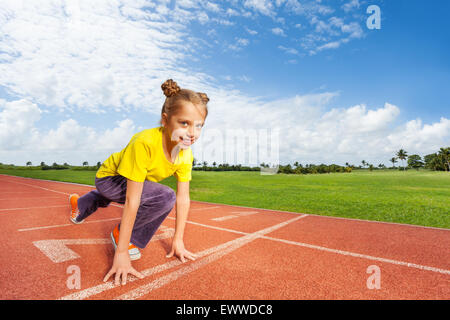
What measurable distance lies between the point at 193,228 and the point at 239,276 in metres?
2.46

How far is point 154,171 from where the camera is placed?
9.97 ft

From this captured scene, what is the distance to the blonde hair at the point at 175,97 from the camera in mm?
2682

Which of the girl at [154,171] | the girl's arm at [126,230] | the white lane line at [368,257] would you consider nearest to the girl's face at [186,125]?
the girl at [154,171]

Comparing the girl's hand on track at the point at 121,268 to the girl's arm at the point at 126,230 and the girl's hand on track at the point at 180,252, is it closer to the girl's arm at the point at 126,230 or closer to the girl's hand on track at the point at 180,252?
the girl's arm at the point at 126,230

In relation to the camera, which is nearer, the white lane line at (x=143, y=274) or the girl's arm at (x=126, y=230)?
the white lane line at (x=143, y=274)

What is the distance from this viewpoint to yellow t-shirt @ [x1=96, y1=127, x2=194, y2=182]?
2598mm

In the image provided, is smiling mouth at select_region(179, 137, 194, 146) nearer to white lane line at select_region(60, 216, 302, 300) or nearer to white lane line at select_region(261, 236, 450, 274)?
white lane line at select_region(60, 216, 302, 300)

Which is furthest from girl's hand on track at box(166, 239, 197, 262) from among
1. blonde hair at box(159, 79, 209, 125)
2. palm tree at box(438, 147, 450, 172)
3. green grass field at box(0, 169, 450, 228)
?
palm tree at box(438, 147, 450, 172)

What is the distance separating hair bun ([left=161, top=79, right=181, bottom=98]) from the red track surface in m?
1.92

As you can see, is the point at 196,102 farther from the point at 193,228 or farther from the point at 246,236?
the point at 193,228

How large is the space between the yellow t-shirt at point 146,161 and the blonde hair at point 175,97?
0.34m

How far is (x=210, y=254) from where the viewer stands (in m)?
3.53

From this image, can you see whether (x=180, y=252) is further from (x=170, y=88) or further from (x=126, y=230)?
(x=170, y=88)
